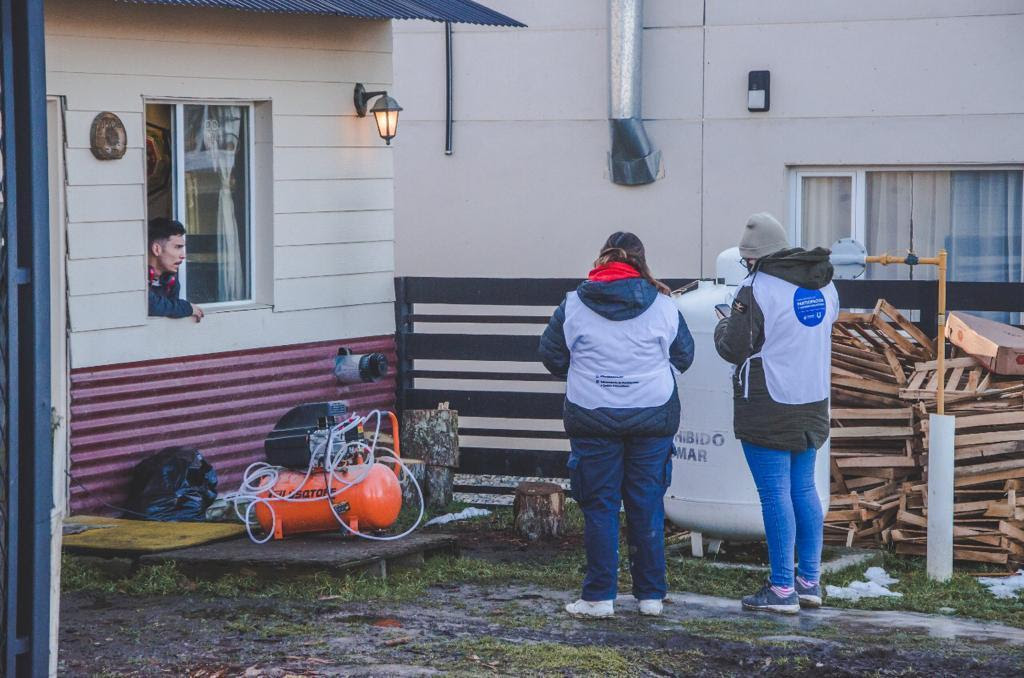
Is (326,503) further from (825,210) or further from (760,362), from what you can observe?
(825,210)

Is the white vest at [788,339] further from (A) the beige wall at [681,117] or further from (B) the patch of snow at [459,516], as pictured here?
(A) the beige wall at [681,117]

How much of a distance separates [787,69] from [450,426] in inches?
169

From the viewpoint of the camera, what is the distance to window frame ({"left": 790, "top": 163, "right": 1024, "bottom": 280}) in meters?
12.2

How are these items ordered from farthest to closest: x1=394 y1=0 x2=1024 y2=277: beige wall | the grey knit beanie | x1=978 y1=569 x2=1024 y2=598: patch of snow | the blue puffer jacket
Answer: x1=394 y1=0 x2=1024 y2=277: beige wall
x1=978 y1=569 x2=1024 y2=598: patch of snow
the grey knit beanie
the blue puffer jacket

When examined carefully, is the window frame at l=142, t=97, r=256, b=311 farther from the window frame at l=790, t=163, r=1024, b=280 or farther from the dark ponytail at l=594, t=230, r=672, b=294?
the window frame at l=790, t=163, r=1024, b=280

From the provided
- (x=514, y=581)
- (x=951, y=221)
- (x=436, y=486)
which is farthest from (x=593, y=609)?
(x=951, y=221)

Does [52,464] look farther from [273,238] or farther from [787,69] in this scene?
[787,69]

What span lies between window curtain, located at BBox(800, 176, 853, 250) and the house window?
4862mm

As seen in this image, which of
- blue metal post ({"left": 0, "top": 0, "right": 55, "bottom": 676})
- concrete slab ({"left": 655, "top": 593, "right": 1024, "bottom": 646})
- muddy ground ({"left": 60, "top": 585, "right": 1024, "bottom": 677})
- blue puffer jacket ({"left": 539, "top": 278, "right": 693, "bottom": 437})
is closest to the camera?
blue metal post ({"left": 0, "top": 0, "right": 55, "bottom": 676})

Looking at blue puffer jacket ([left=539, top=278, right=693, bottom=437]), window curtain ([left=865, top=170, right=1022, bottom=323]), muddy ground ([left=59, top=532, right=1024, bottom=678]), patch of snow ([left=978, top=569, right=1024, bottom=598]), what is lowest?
patch of snow ([left=978, top=569, right=1024, bottom=598])

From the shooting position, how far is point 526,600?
24.7ft

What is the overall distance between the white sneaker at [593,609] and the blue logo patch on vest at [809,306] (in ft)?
5.39

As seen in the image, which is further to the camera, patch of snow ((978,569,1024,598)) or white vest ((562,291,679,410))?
patch of snow ((978,569,1024,598))

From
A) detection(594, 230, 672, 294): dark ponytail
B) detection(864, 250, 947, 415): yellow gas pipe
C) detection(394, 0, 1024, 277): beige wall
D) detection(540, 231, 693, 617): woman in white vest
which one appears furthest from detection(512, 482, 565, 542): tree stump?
detection(394, 0, 1024, 277): beige wall
